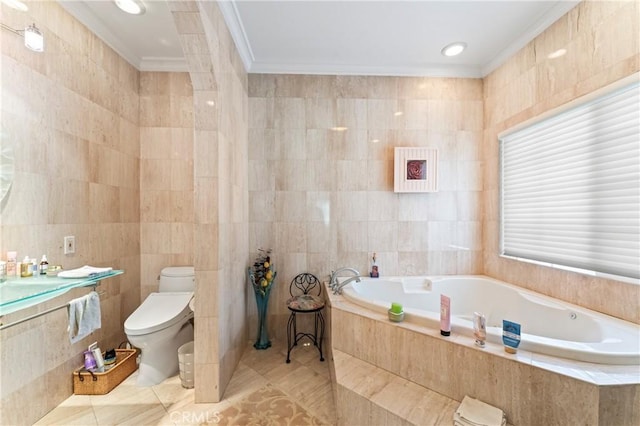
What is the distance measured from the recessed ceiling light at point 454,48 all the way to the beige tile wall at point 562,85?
0.45m

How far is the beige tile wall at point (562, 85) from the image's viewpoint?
1.41 m

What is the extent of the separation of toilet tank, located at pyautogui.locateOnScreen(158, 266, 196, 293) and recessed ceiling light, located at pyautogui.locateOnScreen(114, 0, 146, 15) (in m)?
1.99

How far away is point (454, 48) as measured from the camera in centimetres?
214

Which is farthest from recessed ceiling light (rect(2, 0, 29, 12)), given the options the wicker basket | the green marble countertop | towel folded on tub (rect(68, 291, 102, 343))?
the wicker basket

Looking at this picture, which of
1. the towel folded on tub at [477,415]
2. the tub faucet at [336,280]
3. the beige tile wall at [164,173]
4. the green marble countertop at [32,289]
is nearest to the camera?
the green marble countertop at [32,289]

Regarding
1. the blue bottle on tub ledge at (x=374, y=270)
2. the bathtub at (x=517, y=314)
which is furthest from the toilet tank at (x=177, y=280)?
the blue bottle on tub ledge at (x=374, y=270)

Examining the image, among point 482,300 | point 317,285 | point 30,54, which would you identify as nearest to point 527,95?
point 482,300

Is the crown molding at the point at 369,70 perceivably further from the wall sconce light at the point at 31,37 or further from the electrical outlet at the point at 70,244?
the electrical outlet at the point at 70,244

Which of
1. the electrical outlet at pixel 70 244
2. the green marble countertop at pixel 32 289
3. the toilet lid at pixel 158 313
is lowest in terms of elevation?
the toilet lid at pixel 158 313

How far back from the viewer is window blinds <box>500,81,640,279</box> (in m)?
1.40

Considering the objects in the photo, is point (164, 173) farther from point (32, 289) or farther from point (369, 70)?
point (369, 70)

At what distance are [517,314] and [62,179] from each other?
346 centimetres

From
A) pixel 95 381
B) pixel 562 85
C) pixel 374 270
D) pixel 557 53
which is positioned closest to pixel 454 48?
pixel 557 53

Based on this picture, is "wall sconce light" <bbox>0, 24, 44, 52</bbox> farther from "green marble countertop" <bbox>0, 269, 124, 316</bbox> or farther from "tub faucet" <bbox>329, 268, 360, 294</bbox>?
"tub faucet" <bbox>329, 268, 360, 294</bbox>
